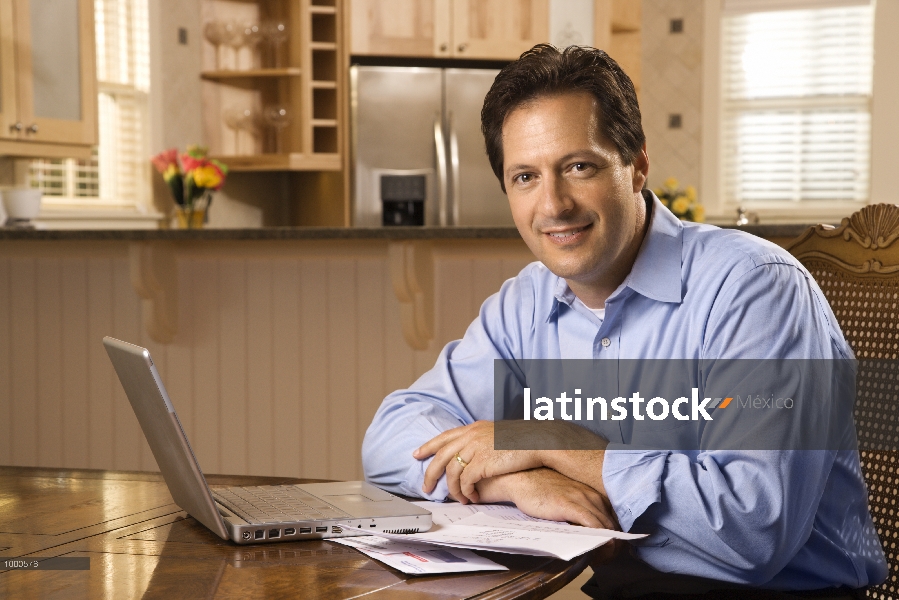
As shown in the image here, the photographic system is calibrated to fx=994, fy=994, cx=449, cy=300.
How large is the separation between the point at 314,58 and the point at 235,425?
9.09 feet

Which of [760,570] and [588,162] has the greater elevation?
[588,162]

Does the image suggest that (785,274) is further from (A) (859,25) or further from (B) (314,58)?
(A) (859,25)

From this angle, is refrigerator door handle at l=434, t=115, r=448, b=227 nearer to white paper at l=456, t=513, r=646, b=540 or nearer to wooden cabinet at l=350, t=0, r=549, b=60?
wooden cabinet at l=350, t=0, r=549, b=60

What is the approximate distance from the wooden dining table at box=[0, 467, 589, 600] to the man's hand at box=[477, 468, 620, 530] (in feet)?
0.45

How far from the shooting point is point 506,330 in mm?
1618

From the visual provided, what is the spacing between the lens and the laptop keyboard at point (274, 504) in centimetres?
106

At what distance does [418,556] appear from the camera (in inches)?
38.0

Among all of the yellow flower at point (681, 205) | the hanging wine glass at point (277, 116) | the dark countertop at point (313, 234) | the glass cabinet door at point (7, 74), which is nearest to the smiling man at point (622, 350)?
the dark countertop at point (313, 234)

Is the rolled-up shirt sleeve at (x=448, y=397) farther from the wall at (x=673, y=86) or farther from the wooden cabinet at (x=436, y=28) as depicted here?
the wall at (x=673, y=86)

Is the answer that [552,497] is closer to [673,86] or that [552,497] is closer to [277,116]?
[277,116]

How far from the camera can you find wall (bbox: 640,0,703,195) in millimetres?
5969

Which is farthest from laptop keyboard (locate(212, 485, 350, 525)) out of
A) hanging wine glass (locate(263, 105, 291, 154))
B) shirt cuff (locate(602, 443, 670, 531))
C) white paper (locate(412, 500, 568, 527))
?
hanging wine glass (locate(263, 105, 291, 154))

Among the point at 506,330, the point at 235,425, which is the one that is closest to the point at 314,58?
the point at 235,425

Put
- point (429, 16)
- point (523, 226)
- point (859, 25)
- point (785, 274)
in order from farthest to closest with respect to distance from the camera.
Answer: point (859, 25), point (429, 16), point (523, 226), point (785, 274)
